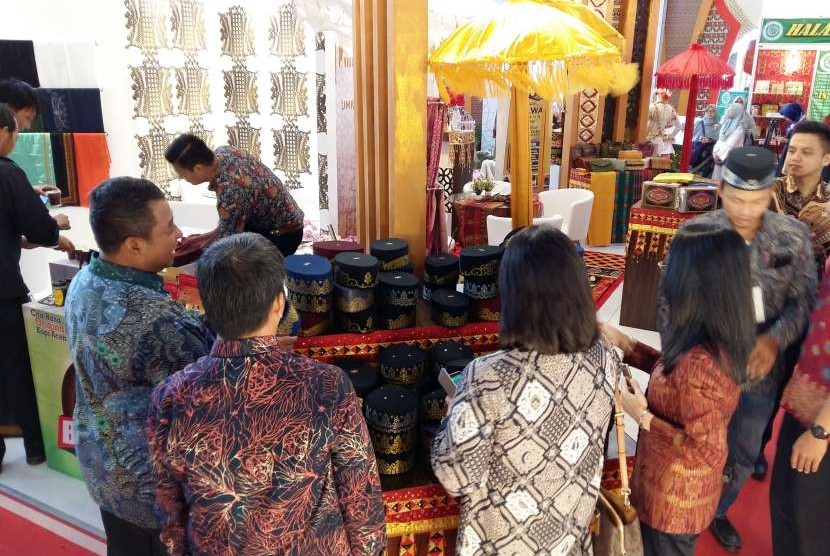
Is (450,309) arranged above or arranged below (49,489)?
above

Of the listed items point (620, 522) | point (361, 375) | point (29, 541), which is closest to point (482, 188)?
point (361, 375)

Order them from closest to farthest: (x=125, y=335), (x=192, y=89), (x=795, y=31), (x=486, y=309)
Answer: (x=125, y=335)
(x=486, y=309)
(x=192, y=89)
(x=795, y=31)

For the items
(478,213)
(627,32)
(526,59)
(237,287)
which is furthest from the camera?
(627,32)

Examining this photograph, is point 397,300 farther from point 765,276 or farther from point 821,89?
point 821,89

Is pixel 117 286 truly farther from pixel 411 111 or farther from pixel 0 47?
pixel 0 47

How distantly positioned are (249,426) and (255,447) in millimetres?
40

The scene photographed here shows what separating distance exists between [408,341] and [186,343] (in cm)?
90

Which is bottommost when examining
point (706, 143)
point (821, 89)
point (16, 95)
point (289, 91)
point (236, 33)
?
point (706, 143)

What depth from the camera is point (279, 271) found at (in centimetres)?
122

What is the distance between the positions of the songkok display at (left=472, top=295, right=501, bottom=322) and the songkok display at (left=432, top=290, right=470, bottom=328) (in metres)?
0.04

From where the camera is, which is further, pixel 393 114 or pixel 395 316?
pixel 393 114

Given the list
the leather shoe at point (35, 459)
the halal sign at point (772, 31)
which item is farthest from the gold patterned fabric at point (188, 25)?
the halal sign at point (772, 31)

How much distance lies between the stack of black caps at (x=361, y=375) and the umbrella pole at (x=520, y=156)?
963 mm

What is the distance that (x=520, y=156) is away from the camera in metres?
2.70
